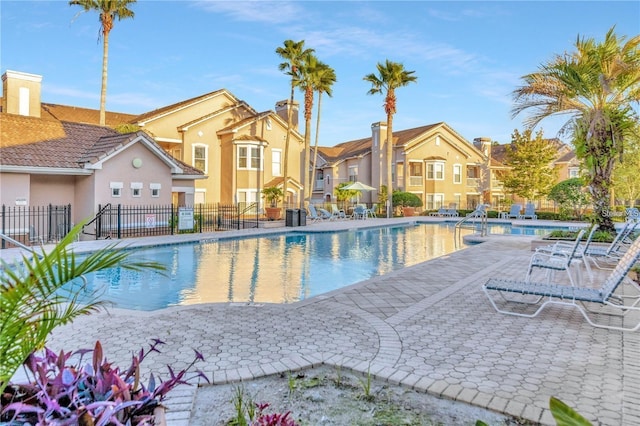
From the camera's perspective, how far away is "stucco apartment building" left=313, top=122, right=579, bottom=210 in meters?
40.4

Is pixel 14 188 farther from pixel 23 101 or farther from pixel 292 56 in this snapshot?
pixel 292 56

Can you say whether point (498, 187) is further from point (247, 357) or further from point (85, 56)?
point (247, 357)

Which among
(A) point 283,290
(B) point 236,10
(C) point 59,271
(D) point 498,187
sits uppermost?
(B) point 236,10

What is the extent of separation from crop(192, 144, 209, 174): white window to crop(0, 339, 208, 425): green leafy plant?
2920 centimetres

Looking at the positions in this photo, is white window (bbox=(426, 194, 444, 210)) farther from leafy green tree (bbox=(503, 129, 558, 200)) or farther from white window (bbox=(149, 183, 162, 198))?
white window (bbox=(149, 183, 162, 198))

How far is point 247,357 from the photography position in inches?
181

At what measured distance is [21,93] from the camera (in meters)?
21.8

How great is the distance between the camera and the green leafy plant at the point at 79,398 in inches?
74.9

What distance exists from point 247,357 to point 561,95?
A: 42.4 feet

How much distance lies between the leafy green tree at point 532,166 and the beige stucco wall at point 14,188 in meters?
34.2

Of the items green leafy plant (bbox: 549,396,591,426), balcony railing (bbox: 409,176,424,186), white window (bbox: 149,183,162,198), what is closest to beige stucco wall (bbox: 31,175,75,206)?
white window (bbox: 149,183,162,198)

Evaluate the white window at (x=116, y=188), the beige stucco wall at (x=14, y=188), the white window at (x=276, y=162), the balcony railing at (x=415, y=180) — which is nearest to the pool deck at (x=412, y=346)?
the beige stucco wall at (x=14, y=188)

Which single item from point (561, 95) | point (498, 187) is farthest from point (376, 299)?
point (498, 187)

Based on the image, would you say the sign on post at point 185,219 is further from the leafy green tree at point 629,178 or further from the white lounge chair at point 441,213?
the leafy green tree at point 629,178
